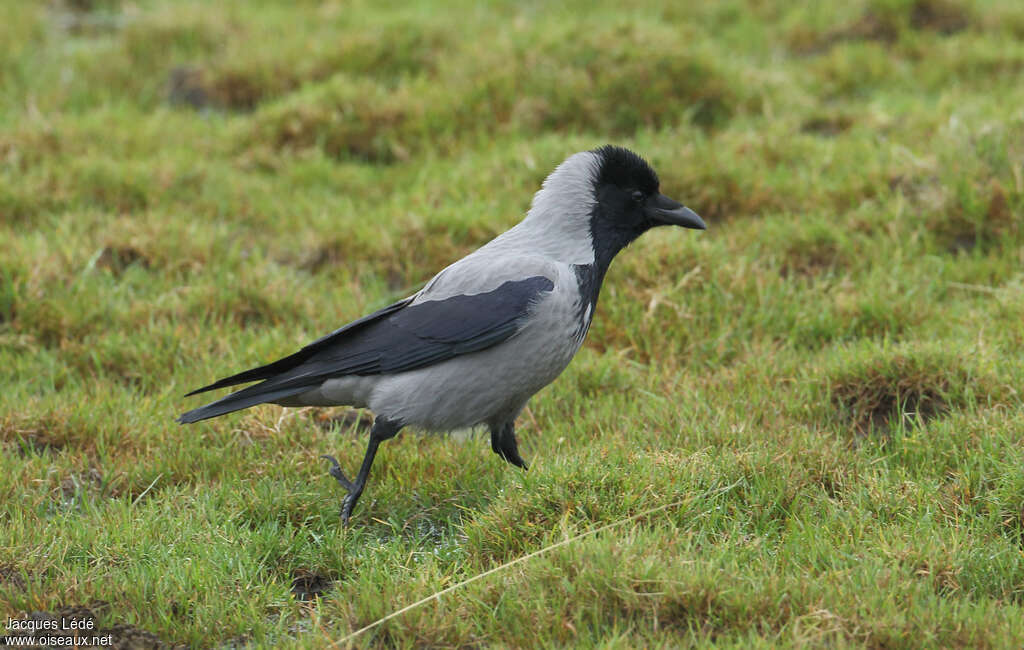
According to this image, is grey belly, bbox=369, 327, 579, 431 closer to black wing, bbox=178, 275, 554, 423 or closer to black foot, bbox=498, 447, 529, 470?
black wing, bbox=178, 275, 554, 423

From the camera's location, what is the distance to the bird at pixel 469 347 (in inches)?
173

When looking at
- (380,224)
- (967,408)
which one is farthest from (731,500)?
(380,224)

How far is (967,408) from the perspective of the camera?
15.0ft

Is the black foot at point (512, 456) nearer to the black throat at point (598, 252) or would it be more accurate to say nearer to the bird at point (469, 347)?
Result: the bird at point (469, 347)


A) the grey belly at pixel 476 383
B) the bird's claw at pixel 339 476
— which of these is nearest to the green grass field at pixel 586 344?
the bird's claw at pixel 339 476

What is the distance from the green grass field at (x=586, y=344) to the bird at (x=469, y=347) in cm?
31

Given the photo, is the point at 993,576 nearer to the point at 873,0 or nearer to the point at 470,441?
the point at 470,441

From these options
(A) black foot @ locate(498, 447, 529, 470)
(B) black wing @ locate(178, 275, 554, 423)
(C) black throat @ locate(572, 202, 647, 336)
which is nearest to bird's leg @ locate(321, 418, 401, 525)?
(B) black wing @ locate(178, 275, 554, 423)

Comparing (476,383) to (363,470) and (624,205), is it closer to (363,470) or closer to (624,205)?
(363,470)

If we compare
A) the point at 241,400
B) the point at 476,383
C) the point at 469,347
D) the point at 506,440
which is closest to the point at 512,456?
the point at 506,440

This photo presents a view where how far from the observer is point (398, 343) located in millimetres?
4527

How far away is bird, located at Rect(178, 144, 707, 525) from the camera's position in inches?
173

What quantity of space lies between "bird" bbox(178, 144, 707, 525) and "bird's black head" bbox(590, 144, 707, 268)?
0.02 meters

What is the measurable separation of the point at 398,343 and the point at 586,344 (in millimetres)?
1460
